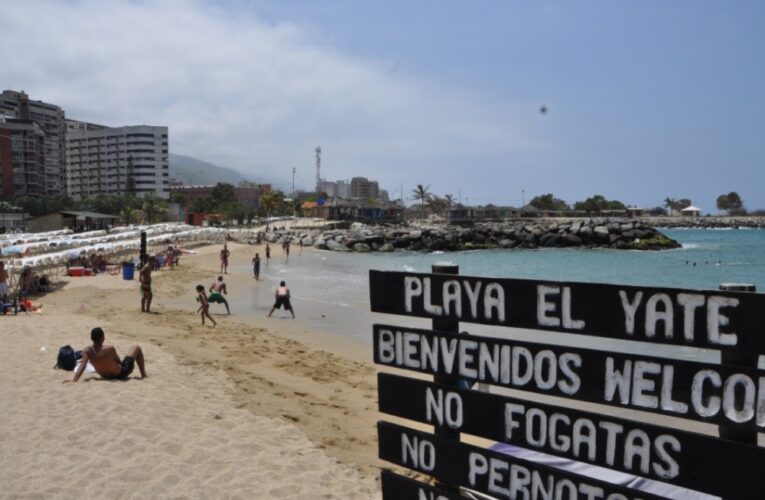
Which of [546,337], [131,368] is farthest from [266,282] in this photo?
[131,368]

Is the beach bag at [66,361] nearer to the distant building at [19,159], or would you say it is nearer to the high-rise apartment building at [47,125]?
the distant building at [19,159]

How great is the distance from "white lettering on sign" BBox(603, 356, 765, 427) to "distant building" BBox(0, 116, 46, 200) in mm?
117698

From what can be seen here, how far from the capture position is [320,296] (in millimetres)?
27234

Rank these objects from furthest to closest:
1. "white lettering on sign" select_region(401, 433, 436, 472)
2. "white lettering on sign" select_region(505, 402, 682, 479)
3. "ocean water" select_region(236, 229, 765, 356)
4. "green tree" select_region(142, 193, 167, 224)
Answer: "green tree" select_region(142, 193, 167, 224), "ocean water" select_region(236, 229, 765, 356), "white lettering on sign" select_region(401, 433, 436, 472), "white lettering on sign" select_region(505, 402, 682, 479)

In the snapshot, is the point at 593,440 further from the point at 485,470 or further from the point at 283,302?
the point at 283,302

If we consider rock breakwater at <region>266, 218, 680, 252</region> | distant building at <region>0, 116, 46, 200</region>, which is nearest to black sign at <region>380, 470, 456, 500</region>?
rock breakwater at <region>266, 218, 680, 252</region>

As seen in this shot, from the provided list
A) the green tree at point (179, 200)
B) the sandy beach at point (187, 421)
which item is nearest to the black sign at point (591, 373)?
the sandy beach at point (187, 421)

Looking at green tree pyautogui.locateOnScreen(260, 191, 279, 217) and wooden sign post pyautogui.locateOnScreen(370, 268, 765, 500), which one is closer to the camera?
wooden sign post pyautogui.locateOnScreen(370, 268, 765, 500)

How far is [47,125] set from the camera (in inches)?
5994

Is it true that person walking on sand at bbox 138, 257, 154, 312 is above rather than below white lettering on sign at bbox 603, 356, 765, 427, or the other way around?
below

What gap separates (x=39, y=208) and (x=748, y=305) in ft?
336

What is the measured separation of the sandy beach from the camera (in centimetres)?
583

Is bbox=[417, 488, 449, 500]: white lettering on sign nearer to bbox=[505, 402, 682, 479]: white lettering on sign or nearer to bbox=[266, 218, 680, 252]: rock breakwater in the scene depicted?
bbox=[505, 402, 682, 479]: white lettering on sign

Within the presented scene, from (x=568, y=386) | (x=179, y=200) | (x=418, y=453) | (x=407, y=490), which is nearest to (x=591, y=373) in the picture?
(x=568, y=386)
